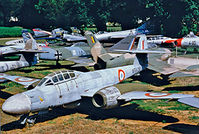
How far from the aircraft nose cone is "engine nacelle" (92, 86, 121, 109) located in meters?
3.96

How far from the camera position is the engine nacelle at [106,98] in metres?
14.3

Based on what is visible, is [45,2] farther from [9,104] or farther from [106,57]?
[9,104]

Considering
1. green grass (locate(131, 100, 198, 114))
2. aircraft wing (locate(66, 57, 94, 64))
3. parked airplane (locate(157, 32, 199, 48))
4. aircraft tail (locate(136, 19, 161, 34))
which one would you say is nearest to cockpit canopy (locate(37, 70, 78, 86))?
green grass (locate(131, 100, 198, 114))

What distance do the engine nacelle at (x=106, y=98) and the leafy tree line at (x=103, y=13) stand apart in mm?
46466

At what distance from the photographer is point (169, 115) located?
50.0ft

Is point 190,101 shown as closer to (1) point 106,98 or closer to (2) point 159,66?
(1) point 106,98

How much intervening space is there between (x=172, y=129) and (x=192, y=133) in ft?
3.53

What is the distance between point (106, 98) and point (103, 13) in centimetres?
6476

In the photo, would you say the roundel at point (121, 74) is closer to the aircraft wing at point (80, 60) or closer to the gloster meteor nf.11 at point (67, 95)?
the gloster meteor nf.11 at point (67, 95)

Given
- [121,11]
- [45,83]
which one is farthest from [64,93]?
[121,11]

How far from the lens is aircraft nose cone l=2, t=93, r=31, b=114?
12422mm

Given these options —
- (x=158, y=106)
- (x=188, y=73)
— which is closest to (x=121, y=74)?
(x=158, y=106)

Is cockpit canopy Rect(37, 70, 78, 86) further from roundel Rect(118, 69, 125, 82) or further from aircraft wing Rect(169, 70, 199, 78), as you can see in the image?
aircraft wing Rect(169, 70, 199, 78)

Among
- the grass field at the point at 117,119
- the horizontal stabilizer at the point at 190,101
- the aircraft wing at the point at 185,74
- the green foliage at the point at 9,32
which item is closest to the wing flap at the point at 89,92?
the grass field at the point at 117,119
